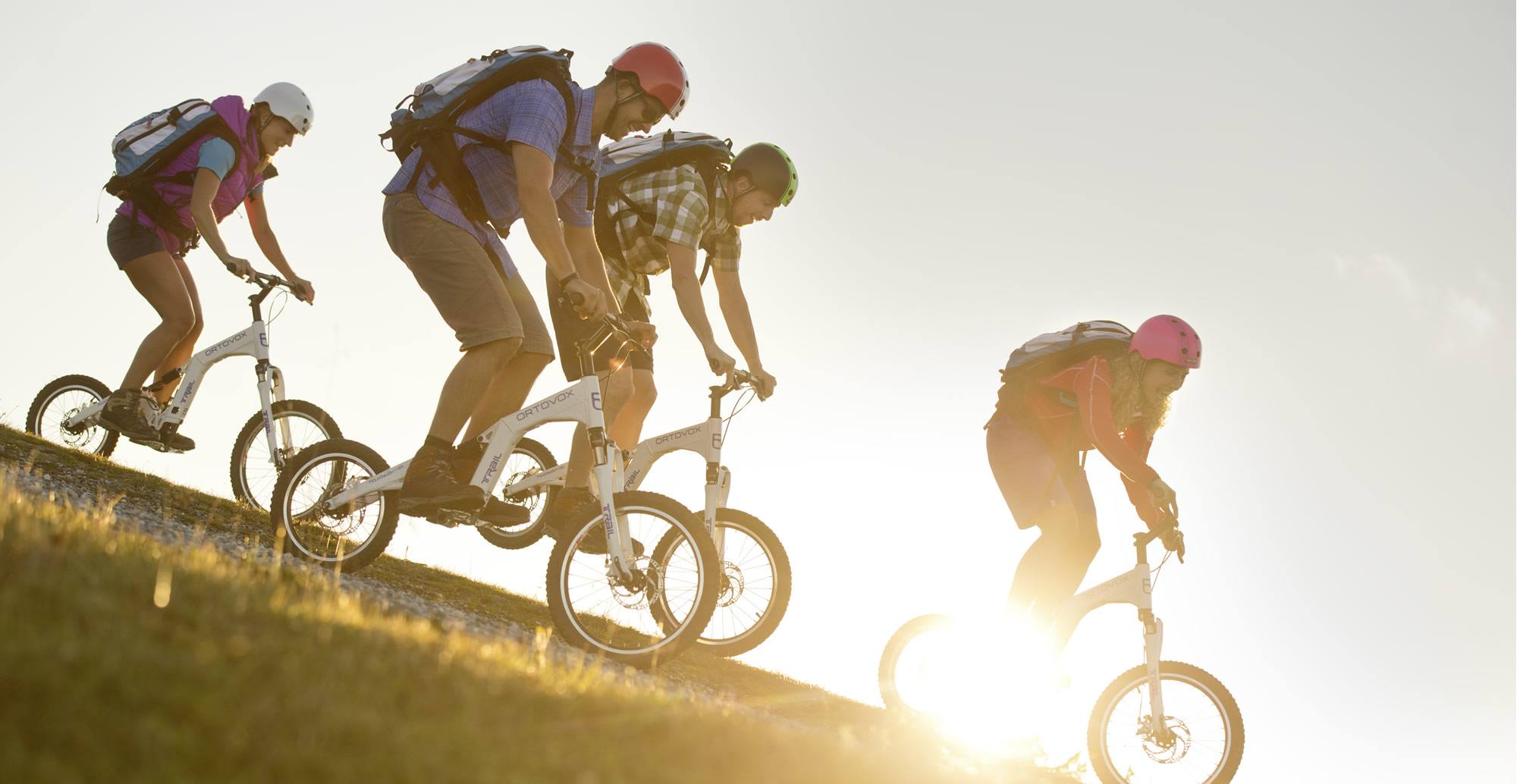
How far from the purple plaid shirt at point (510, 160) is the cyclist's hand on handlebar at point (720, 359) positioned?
3.42ft

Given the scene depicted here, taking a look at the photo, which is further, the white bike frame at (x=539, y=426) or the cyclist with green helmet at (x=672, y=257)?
the cyclist with green helmet at (x=672, y=257)

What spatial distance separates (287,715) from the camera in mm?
2596

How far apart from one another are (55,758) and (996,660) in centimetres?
533

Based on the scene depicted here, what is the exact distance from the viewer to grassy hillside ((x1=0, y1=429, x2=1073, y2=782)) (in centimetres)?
241

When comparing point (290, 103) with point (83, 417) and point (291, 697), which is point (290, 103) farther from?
point (291, 697)

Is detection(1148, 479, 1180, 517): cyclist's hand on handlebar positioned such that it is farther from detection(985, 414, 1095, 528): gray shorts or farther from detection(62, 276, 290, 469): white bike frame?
detection(62, 276, 290, 469): white bike frame

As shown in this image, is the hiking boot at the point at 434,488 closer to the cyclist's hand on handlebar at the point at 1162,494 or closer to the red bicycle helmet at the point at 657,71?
the red bicycle helmet at the point at 657,71

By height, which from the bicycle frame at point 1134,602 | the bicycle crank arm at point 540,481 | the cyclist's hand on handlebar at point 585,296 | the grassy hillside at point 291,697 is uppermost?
the cyclist's hand on handlebar at point 585,296

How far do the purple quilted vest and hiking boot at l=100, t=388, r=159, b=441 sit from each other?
3.88 ft

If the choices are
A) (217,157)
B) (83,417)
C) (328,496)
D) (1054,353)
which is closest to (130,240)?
(217,157)

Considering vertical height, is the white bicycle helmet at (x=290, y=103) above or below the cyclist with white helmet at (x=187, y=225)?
above

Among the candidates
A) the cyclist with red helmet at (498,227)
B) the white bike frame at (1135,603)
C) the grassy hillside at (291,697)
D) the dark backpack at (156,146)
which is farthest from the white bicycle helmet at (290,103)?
the white bike frame at (1135,603)

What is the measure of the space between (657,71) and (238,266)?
3.84m

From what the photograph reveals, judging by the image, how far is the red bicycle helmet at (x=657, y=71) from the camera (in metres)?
6.15
